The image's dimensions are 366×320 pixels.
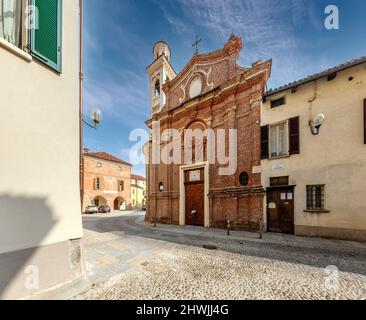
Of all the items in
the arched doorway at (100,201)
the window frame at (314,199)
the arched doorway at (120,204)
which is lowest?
the arched doorway at (120,204)

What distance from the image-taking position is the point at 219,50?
1237 centimetres

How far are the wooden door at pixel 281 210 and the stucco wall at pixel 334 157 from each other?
0.86 feet

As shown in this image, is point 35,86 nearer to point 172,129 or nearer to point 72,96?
point 72,96

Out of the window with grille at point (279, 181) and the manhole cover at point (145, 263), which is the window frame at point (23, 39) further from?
the window with grille at point (279, 181)

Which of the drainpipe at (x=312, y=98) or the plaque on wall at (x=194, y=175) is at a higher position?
the drainpipe at (x=312, y=98)

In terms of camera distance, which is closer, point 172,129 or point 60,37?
point 60,37

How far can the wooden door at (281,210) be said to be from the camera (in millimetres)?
8883

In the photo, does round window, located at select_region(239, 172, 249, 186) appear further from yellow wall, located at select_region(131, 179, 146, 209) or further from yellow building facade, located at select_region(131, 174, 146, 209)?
yellow wall, located at select_region(131, 179, 146, 209)

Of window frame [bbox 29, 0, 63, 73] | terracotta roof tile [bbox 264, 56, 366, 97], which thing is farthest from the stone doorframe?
window frame [bbox 29, 0, 63, 73]

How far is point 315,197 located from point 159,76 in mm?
15943

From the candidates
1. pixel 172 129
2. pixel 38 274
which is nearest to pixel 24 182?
pixel 38 274

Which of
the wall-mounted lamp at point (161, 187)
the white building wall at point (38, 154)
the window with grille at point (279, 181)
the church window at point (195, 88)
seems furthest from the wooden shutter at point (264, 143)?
the white building wall at point (38, 154)

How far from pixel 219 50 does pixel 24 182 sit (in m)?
13.0
